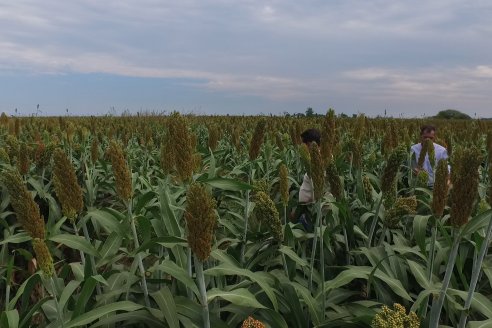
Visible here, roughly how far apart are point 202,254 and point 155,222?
105cm

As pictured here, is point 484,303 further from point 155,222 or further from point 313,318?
point 155,222

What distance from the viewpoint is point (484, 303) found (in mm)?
2088

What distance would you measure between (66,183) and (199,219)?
616mm

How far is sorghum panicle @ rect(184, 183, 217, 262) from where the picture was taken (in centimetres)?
136

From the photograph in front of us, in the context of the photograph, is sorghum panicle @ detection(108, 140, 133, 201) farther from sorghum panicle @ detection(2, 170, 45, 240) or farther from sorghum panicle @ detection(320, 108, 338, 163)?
sorghum panicle @ detection(320, 108, 338, 163)

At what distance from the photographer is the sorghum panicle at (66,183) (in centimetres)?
165

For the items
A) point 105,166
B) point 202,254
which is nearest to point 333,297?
point 202,254

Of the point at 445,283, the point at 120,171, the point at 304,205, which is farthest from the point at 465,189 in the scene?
the point at 304,205

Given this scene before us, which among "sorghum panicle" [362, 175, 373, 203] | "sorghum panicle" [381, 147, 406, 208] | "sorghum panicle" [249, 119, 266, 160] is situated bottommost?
"sorghum panicle" [362, 175, 373, 203]

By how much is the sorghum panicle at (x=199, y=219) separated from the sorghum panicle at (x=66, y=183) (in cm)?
54

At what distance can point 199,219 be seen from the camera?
1363mm

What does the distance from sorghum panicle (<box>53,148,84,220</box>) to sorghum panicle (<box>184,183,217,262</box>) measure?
1.77 feet

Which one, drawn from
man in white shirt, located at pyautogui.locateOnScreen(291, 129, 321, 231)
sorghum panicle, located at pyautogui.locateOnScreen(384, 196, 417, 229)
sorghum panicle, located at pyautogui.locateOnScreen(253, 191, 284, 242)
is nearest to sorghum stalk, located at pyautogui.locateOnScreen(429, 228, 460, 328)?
sorghum panicle, located at pyautogui.locateOnScreen(384, 196, 417, 229)

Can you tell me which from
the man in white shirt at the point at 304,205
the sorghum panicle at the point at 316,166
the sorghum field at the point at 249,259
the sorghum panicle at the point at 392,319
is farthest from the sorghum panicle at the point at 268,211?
the man in white shirt at the point at 304,205
